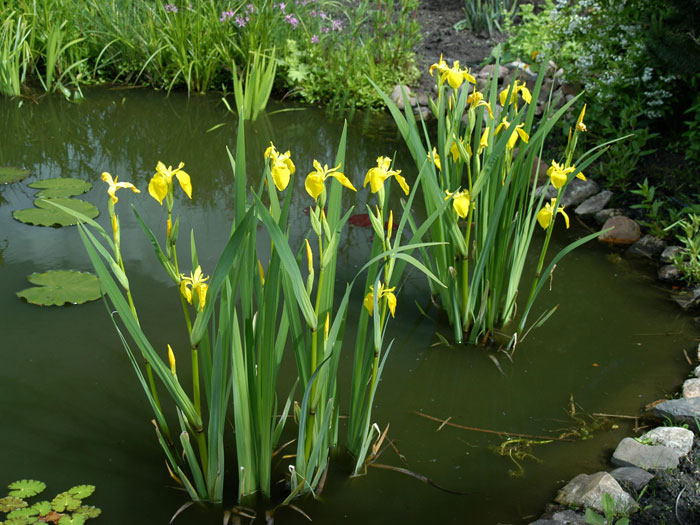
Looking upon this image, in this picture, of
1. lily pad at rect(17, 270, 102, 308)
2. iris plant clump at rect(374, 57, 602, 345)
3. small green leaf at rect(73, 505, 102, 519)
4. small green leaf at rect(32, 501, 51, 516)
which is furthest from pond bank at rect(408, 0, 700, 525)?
lily pad at rect(17, 270, 102, 308)

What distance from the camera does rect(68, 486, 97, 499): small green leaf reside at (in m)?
1.68

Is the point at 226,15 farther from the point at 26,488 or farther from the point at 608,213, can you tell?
the point at 26,488

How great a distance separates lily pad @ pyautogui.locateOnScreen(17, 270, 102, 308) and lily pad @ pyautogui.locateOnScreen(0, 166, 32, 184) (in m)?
1.08

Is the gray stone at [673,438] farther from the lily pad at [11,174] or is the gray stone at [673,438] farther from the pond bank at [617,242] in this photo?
the lily pad at [11,174]

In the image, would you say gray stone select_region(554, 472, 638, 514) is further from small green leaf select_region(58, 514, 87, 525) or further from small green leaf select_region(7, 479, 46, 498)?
small green leaf select_region(7, 479, 46, 498)

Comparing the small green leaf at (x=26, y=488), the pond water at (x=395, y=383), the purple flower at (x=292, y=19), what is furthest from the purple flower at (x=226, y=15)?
the small green leaf at (x=26, y=488)

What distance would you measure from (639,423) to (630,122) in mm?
1920

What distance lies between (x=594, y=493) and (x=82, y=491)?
1.29 m

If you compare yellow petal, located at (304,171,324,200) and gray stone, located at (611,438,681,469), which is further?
gray stone, located at (611,438,681,469)

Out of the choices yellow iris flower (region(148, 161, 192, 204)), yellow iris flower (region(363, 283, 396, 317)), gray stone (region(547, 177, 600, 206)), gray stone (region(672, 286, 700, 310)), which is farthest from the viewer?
gray stone (region(547, 177, 600, 206))

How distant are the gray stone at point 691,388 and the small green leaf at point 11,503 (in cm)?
190

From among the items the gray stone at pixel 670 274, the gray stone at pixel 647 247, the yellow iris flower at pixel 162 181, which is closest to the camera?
the yellow iris flower at pixel 162 181

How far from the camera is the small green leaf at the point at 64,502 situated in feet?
5.38

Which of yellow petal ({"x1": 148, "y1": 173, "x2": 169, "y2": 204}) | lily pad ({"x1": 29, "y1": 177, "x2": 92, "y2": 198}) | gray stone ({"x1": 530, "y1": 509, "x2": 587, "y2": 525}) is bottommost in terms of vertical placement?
gray stone ({"x1": 530, "y1": 509, "x2": 587, "y2": 525})
